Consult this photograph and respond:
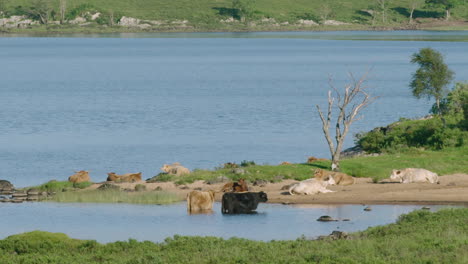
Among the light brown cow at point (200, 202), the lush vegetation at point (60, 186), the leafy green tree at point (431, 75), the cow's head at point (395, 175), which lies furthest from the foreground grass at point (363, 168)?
the leafy green tree at point (431, 75)

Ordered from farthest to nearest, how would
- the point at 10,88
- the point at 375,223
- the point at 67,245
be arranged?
1. the point at 10,88
2. the point at 375,223
3. the point at 67,245

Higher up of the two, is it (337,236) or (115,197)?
(337,236)

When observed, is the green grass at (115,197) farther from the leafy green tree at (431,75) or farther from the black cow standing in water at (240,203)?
the leafy green tree at (431,75)

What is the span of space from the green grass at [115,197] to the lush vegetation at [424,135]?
41.0 feet

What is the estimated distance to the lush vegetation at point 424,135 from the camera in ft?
151

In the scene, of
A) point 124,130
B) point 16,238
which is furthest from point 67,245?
point 124,130

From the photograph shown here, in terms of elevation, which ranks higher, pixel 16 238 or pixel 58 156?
pixel 16 238

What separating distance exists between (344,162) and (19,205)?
13.7 m

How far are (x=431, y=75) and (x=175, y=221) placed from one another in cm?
3098

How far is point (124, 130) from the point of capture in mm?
71250

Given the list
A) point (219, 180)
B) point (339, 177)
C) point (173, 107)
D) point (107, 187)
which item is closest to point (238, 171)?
point (219, 180)

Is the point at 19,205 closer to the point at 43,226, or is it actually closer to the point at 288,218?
the point at 43,226

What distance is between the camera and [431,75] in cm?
6094

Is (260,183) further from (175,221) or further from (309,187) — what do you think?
(175,221)
